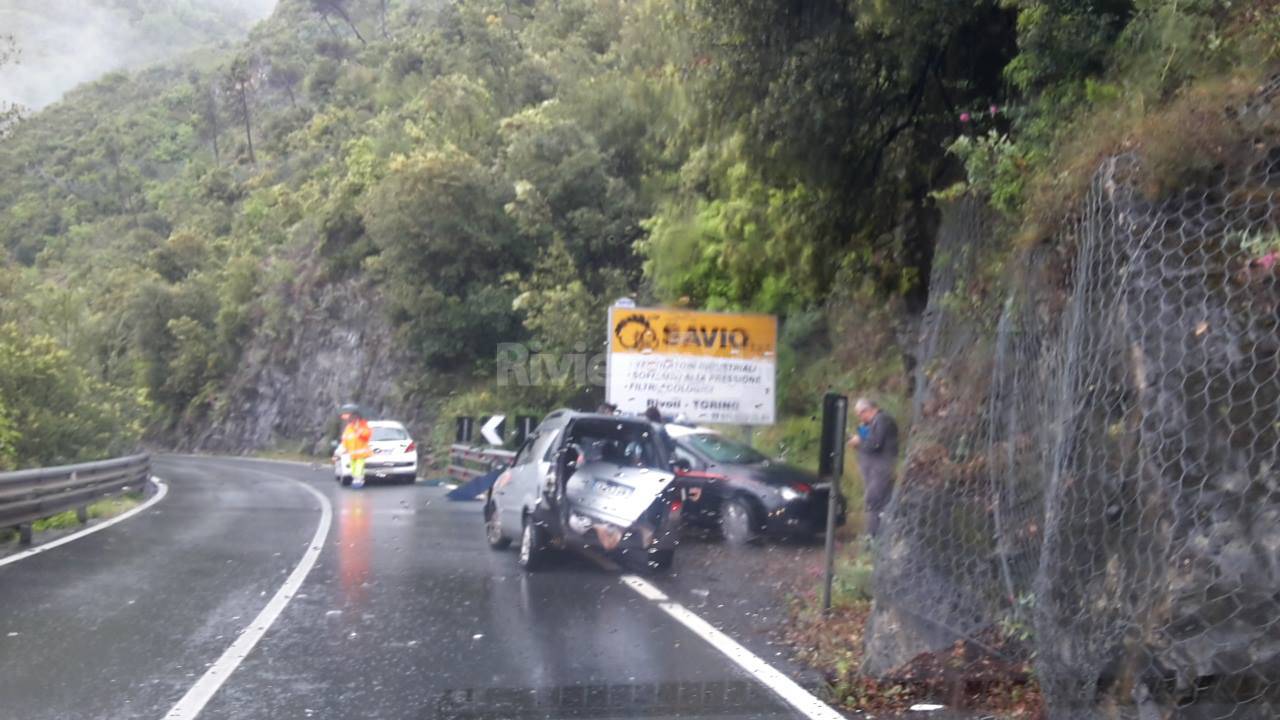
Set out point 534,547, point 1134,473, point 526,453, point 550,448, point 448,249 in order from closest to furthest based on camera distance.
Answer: point 1134,473 < point 534,547 < point 550,448 < point 526,453 < point 448,249

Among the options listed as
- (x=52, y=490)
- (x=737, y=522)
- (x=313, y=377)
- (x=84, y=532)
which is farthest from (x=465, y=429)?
(x=313, y=377)

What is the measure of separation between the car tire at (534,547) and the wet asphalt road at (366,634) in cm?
16

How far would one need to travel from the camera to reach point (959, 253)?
31.3 ft

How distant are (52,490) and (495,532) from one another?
5964mm

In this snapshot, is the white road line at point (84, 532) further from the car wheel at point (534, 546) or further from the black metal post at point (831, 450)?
the black metal post at point (831, 450)

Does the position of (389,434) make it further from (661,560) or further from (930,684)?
(930,684)

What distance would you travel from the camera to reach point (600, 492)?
13023mm

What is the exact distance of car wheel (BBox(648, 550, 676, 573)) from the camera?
13.1 metres

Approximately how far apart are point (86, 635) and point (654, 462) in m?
5.76

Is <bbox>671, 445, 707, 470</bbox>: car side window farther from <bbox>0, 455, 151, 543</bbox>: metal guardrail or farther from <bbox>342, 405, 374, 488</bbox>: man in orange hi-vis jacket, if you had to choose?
<bbox>342, 405, 374, 488</bbox>: man in orange hi-vis jacket

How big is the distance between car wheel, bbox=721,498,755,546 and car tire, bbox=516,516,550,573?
265 centimetres

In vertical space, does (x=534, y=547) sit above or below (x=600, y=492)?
below

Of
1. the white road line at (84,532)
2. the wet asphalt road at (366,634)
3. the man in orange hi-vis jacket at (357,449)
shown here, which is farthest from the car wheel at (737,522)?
the man in orange hi-vis jacket at (357,449)

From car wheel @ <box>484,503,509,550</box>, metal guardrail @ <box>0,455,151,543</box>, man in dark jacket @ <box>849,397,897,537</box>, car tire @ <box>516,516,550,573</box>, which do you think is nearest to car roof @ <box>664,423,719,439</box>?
car wheel @ <box>484,503,509,550</box>
